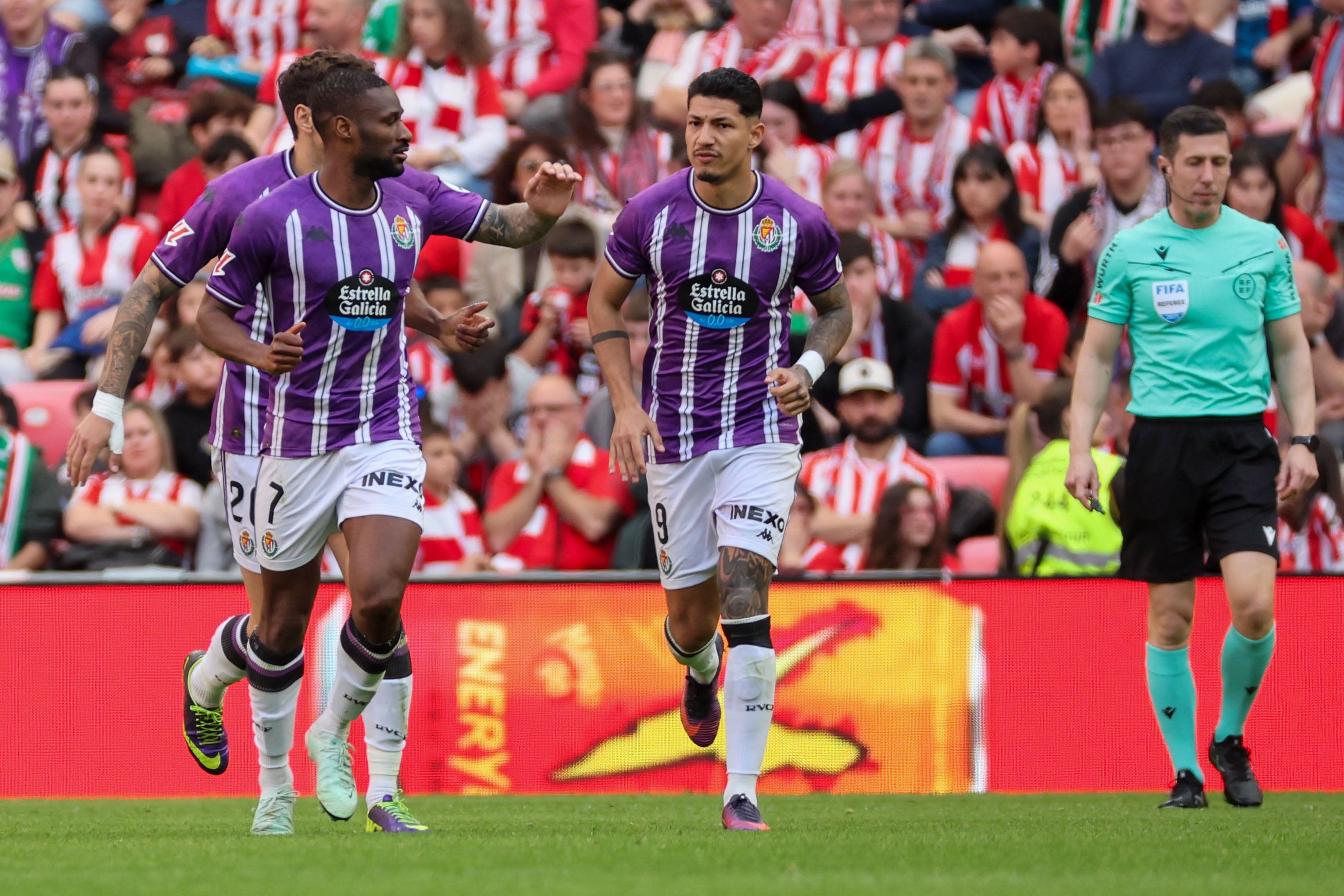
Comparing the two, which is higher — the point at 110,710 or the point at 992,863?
the point at 992,863

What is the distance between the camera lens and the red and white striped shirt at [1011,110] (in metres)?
13.6

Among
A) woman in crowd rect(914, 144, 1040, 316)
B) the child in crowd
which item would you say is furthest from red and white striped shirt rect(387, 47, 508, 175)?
woman in crowd rect(914, 144, 1040, 316)

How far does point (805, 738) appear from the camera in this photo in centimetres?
915

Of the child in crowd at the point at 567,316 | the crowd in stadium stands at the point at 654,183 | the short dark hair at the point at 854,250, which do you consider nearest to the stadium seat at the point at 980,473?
the crowd in stadium stands at the point at 654,183

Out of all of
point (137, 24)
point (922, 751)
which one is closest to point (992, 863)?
point (922, 751)

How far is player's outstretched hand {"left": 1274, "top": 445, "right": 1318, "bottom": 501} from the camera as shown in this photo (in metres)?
7.43

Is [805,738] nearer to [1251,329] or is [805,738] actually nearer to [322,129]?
[1251,329]

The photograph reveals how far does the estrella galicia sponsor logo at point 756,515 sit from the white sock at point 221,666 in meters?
1.79

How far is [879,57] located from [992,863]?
9.57 meters

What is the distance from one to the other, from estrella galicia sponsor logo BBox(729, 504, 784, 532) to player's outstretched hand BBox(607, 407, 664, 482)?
36 cm

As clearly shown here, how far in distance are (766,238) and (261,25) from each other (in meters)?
9.54

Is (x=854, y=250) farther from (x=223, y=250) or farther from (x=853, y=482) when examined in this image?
(x=223, y=250)

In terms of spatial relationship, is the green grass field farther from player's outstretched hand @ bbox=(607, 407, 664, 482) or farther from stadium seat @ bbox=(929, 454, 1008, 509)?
stadium seat @ bbox=(929, 454, 1008, 509)

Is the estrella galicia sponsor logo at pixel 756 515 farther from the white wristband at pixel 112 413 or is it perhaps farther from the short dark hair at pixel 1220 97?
the short dark hair at pixel 1220 97
